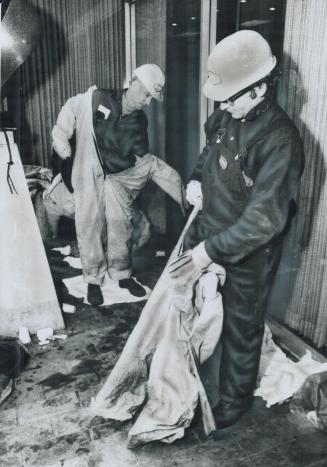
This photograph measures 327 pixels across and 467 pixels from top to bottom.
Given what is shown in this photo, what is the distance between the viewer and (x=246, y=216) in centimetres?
219

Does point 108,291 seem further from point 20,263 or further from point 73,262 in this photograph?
point 20,263

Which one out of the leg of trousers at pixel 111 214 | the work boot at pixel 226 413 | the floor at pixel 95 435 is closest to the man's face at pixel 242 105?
the work boot at pixel 226 413

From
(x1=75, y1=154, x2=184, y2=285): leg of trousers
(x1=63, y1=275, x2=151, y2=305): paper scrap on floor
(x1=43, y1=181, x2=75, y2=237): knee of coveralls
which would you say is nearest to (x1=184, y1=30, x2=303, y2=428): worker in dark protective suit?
(x1=63, y1=275, x2=151, y2=305): paper scrap on floor

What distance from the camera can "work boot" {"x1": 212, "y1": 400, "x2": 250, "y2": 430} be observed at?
103 inches

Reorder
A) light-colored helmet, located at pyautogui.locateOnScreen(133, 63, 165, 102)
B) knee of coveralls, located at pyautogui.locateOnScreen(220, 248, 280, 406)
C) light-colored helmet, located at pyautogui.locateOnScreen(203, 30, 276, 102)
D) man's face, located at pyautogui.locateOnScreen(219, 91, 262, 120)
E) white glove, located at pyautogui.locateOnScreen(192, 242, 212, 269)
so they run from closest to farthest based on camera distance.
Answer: light-colored helmet, located at pyautogui.locateOnScreen(203, 30, 276, 102) < man's face, located at pyautogui.locateOnScreen(219, 91, 262, 120) < white glove, located at pyautogui.locateOnScreen(192, 242, 212, 269) < knee of coveralls, located at pyautogui.locateOnScreen(220, 248, 280, 406) < light-colored helmet, located at pyautogui.locateOnScreen(133, 63, 165, 102)

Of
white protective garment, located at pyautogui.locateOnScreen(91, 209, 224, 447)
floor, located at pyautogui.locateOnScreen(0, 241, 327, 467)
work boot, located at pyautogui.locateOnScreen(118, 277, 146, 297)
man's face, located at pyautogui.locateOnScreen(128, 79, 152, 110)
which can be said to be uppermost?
man's face, located at pyautogui.locateOnScreen(128, 79, 152, 110)

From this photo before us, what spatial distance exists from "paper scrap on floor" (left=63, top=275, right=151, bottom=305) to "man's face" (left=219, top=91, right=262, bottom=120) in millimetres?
2419

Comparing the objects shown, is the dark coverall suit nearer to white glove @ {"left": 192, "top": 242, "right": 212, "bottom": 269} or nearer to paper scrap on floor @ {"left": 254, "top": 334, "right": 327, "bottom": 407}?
white glove @ {"left": 192, "top": 242, "right": 212, "bottom": 269}

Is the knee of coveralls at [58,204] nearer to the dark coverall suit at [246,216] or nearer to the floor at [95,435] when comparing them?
the floor at [95,435]

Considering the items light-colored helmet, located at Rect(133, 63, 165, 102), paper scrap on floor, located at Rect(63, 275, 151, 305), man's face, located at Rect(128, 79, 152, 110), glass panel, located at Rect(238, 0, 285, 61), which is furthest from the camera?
paper scrap on floor, located at Rect(63, 275, 151, 305)

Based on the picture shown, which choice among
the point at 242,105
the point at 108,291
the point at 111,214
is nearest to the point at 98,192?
the point at 111,214

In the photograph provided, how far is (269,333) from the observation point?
3.29m

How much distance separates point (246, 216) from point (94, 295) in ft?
7.99

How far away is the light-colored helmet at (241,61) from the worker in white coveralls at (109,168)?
72.8 inches
